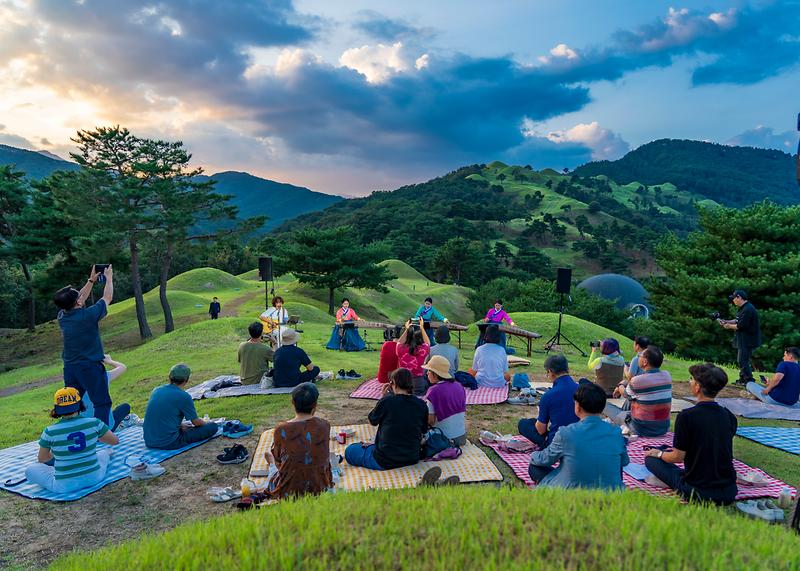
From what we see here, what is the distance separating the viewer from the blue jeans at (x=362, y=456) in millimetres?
5012

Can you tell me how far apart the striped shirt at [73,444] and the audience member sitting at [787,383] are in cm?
999

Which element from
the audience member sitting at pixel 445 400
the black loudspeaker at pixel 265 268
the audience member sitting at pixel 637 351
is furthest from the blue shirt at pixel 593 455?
the black loudspeaker at pixel 265 268

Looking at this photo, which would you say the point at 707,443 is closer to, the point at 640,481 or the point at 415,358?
the point at 640,481

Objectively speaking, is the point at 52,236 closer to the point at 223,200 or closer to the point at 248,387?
the point at 223,200

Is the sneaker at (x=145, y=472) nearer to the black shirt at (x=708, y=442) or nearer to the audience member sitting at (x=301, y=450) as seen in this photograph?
the audience member sitting at (x=301, y=450)

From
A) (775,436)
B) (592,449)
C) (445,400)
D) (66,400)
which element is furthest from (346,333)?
(592,449)

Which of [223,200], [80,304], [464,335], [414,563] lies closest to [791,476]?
[414,563]

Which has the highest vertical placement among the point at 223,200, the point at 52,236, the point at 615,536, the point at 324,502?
the point at 223,200

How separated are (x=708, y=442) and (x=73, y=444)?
601cm

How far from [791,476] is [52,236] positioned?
33.2 meters

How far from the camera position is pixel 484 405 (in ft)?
25.4

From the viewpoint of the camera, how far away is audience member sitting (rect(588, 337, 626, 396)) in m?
7.26

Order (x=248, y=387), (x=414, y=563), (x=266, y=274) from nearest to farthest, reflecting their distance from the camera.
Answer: (x=414, y=563), (x=248, y=387), (x=266, y=274)

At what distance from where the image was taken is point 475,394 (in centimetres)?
826
